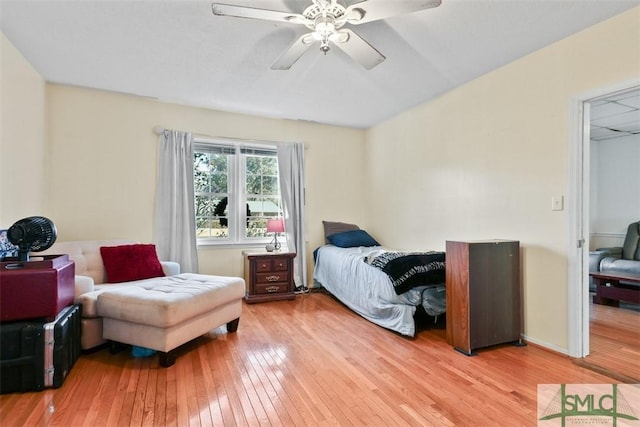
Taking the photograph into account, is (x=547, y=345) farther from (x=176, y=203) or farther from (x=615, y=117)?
(x=176, y=203)

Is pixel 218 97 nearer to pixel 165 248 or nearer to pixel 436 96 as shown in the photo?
pixel 165 248

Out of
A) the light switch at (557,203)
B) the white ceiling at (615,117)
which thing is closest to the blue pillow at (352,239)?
the light switch at (557,203)

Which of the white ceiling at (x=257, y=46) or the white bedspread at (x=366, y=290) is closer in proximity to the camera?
the white ceiling at (x=257, y=46)

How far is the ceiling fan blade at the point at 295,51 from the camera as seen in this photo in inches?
80.8

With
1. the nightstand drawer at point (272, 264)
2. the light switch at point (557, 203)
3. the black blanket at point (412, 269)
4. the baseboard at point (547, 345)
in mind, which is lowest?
the baseboard at point (547, 345)

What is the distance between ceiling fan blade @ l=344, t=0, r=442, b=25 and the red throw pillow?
277 cm

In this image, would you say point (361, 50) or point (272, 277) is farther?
point (272, 277)

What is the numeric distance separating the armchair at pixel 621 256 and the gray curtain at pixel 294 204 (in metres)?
3.78

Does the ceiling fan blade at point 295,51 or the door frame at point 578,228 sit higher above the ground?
the ceiling fan blade at point 295,51

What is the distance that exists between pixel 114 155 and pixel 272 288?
2367 millimetres

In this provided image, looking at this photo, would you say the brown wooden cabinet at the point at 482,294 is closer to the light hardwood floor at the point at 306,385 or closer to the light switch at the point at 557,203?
the light hardwood floor at the point at 306,385

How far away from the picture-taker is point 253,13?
1.78 metres

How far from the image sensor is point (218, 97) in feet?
12.0

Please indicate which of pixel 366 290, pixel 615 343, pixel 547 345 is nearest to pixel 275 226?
pixel 366 290
